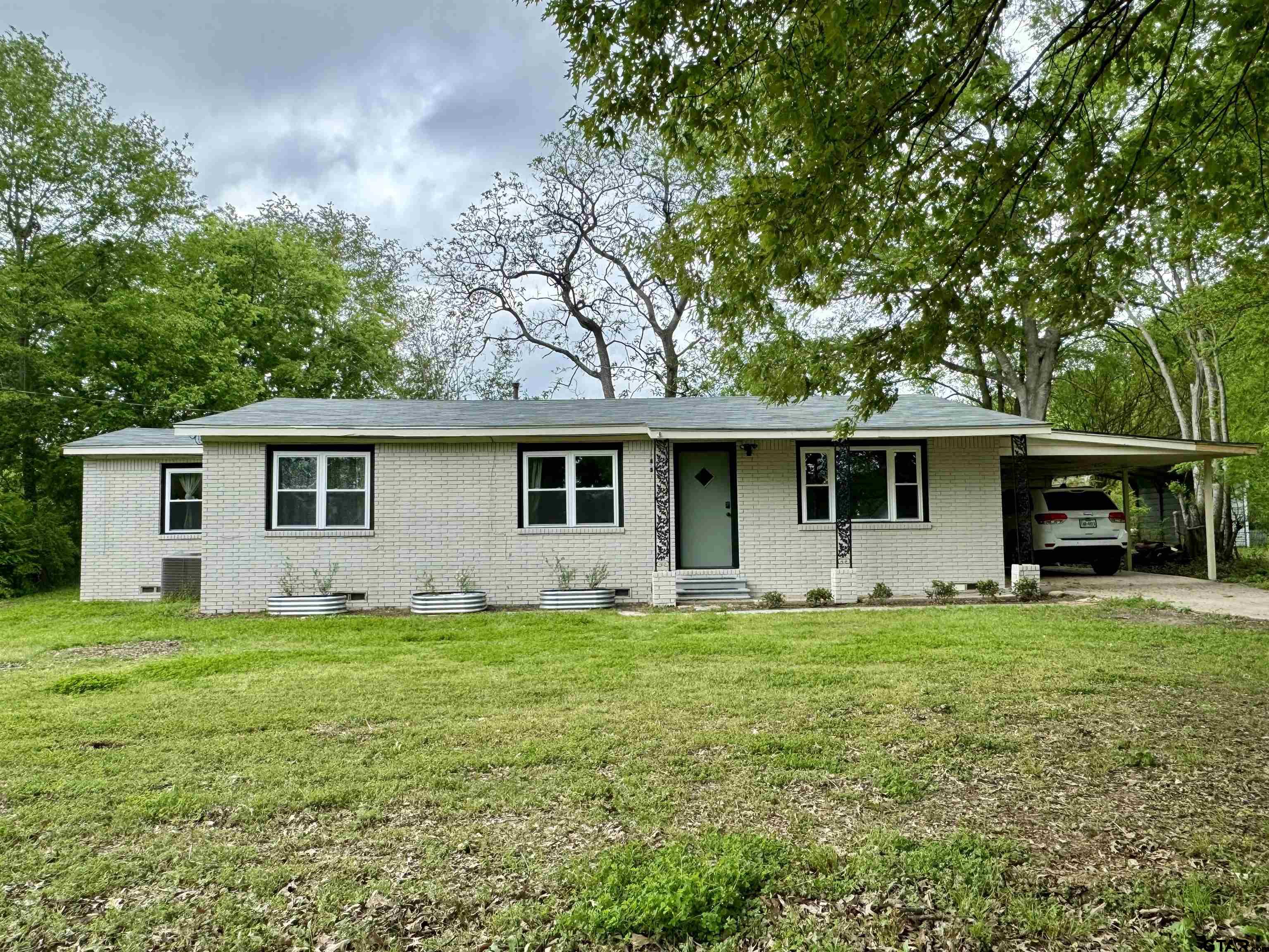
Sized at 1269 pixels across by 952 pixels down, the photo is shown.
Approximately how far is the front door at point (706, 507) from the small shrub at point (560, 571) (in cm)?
191

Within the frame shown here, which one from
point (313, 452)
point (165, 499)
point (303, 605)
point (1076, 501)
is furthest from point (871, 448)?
point (165, 499)

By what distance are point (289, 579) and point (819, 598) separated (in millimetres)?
7977

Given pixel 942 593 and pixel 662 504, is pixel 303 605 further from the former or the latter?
pixel 942 593

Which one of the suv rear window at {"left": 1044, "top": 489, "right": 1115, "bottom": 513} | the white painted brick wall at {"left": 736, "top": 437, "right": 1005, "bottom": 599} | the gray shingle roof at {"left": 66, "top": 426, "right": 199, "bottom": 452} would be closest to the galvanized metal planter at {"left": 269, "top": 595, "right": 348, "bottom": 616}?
the gray shingle roof at {"left": 66, "top": 426, "right": 199, "bottom": 452}

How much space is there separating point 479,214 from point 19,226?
1251 centimetres

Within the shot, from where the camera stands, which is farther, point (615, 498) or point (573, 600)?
point (615, 498)

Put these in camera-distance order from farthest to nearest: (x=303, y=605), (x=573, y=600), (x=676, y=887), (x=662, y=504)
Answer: (x=662, y=504)
(x=573, y=600)
(x=303, y=605)
(x=676, y=887)

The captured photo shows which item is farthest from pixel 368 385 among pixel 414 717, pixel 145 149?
pixel 414 717

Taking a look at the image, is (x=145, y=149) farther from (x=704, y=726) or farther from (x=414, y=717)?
(x=704, y=726)

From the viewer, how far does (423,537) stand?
11.9 meters

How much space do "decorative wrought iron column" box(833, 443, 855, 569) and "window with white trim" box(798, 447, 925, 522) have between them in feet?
1.16

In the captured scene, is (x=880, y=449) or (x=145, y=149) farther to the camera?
(x=145, y=149)

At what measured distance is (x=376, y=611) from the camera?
11406 mm

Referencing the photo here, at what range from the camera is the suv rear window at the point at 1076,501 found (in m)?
15.0
